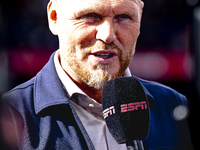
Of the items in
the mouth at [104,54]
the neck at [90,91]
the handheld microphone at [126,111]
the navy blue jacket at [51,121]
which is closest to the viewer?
the handheld microphone at [126,111]

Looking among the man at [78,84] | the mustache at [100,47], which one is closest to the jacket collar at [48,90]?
the man at [78,84]

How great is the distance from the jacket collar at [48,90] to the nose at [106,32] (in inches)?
13.2

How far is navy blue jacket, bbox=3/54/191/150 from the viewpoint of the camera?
3.81 ft

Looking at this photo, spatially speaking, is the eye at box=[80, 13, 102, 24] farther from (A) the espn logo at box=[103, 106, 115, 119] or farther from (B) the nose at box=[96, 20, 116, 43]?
(A) the espn logo at box=[103, 106, 115, 119]

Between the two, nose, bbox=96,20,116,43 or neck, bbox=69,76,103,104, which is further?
neck, bbox=69,76,103,104

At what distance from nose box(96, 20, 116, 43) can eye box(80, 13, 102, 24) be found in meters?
0.04

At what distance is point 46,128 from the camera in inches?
46.8

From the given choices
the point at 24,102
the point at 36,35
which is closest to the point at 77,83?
the point at 24,102

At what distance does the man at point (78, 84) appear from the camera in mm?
1184

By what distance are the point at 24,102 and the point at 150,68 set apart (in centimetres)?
331

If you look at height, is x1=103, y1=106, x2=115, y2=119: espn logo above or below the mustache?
below

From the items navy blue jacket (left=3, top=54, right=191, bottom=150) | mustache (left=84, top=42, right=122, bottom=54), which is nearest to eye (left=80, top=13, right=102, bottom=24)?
mustache (left=84, top=42, right=122, bottom=54)

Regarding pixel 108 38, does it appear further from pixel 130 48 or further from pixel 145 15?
pixel 145 15

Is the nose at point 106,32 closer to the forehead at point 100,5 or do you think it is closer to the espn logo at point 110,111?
the forehead at point 100,5
